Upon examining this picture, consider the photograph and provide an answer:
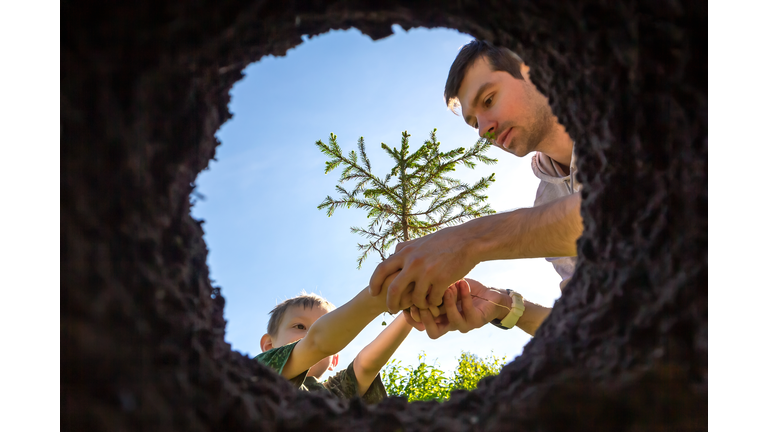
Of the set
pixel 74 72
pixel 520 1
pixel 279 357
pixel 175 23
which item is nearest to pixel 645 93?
pixel 520 1

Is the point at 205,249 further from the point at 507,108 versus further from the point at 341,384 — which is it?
the point at 507,108

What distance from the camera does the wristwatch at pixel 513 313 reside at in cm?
353

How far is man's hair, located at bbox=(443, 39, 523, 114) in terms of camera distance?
14.0 feet

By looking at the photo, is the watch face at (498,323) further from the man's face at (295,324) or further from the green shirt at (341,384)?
the man's face at (295,324)

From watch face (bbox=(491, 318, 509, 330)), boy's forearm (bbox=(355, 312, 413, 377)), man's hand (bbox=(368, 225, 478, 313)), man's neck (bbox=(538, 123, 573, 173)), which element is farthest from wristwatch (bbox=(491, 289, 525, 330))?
man's neck (bbox=(538, 123, 573, 173))

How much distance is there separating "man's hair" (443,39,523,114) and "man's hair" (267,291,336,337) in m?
2.93

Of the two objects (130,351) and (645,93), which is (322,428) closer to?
(130,351)

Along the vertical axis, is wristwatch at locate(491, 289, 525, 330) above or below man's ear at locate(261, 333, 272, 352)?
below

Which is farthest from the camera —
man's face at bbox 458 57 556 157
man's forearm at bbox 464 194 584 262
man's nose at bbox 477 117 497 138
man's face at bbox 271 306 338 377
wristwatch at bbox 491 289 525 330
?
man's face at bbox 271 306 338 377

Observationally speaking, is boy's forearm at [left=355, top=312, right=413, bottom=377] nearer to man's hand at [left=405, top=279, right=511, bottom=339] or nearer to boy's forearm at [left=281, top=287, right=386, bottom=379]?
man's hand at [left=405, top=279, right=511, bottom=339]

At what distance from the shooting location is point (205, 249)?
0.96 metres

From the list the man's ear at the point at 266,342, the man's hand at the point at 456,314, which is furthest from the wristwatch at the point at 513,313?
the man's ear at the point at 266,342

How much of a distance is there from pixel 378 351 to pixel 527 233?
1866 millimetres

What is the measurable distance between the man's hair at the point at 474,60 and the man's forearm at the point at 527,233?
225 cm
